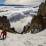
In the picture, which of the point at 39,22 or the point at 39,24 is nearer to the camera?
the point at 39,24

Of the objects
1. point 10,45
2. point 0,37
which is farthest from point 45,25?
point 10,45

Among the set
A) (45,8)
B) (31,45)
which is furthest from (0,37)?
(45,8)

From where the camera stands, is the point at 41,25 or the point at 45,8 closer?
the point at 41,25

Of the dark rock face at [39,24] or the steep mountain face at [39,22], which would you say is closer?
the dark rock face at [39,24]

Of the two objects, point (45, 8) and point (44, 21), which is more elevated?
point (45, 8)

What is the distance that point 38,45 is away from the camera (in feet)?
47.6

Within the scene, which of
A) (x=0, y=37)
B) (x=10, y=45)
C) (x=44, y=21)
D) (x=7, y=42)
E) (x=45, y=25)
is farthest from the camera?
(x=44, y=21)

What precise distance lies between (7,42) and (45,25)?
18.0m

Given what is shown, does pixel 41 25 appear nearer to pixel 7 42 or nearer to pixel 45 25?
pixel 45 25

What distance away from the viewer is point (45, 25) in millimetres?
31844

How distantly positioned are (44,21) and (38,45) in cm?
2016

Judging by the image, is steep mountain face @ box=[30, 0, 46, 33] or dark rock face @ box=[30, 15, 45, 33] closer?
dark rock face @ box=[30, 15, 45, 33]

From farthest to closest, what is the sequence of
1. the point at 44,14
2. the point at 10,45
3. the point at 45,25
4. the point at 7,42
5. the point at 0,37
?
the point at 44,14
the point at 45,25
the point at 0,37
the point at 7,42
the point at 10,45

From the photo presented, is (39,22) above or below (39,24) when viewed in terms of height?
above
